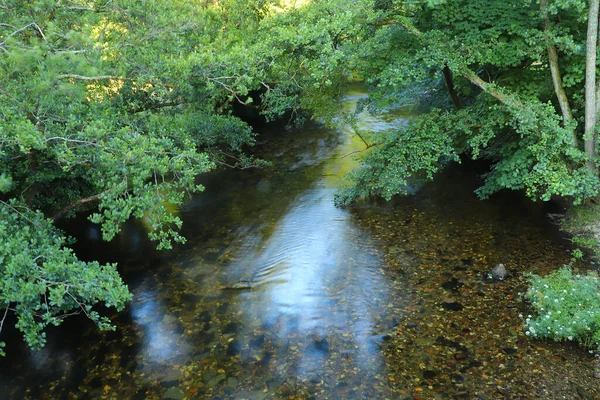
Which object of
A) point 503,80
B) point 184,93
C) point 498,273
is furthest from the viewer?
point 184,93

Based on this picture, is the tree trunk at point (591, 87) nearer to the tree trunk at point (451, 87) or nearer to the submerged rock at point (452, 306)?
the tree trunk at point (451, 87)

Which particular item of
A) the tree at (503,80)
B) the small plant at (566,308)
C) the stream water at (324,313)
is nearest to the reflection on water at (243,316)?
the stream water at (324,313)

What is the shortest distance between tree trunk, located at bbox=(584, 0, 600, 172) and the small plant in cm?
312

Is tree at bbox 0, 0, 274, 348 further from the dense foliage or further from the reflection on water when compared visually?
the reflection on water

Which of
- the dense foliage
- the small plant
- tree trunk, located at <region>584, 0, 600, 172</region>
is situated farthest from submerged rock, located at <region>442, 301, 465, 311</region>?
tree trunk, located at <region>584, 0, 600, 172</region>

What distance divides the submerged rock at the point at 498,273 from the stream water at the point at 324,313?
0.57 ft

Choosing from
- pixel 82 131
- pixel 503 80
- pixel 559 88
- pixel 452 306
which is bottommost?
pixel 452 306

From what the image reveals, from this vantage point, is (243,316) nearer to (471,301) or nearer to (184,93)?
(471,301)

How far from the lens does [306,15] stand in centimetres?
1095

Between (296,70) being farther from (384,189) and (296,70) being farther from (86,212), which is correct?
(86,212)

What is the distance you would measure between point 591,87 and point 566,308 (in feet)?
16.5

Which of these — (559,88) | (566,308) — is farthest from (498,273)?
(559,88)

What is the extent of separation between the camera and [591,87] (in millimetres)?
9656

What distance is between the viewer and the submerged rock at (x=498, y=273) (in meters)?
9.30
